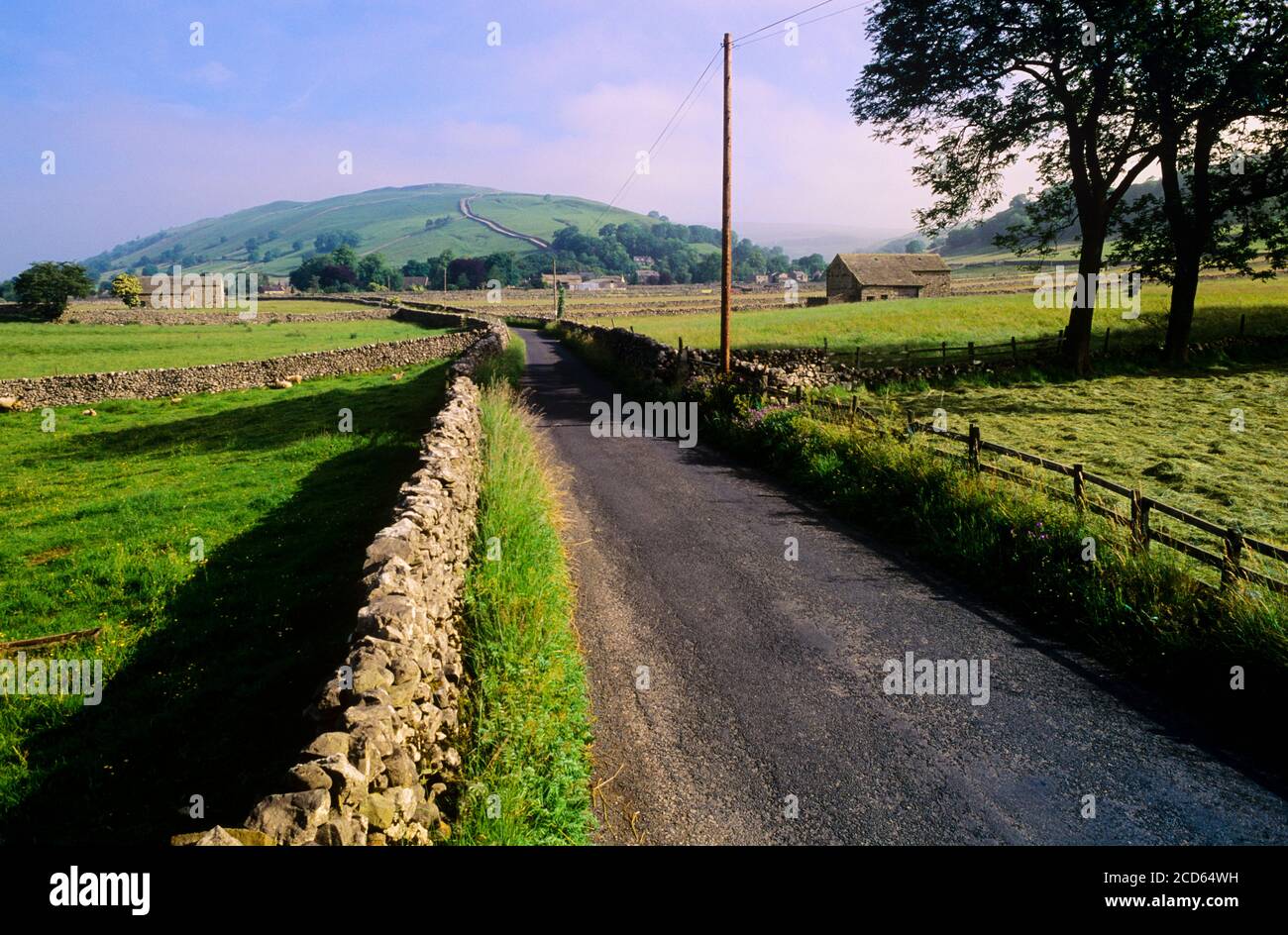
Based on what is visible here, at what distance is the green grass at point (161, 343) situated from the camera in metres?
35.9

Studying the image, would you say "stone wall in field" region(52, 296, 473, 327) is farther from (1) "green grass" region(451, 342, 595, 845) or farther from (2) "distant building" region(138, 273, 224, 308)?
(1) "green grass" region(451, 342, 595, 845)

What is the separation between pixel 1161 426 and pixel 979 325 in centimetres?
2699

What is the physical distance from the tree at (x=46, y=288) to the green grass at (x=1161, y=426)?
71390 mm

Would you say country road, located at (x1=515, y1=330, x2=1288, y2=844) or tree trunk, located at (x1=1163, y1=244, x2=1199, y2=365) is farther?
tree trunk, located at (x1=1163, y1=244, x2=1199, y2=365)

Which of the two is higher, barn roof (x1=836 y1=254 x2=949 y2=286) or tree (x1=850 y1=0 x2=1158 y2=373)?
barn roof (x1=836 y1=254 x2=949 y2=286)

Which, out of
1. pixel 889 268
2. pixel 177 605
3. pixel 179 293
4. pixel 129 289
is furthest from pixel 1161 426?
pixel 129 289

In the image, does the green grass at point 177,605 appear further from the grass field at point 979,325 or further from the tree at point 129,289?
the tree at point 129,289

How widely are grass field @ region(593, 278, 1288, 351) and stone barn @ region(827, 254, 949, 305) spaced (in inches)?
1062

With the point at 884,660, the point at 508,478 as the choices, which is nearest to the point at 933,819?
the point at 884,660

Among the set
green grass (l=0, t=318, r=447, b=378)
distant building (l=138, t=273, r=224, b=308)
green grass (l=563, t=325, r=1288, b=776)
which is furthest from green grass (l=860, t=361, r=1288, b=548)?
distant building (l=138, t=273, r=224, b=308)

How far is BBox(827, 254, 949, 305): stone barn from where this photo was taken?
81.0m

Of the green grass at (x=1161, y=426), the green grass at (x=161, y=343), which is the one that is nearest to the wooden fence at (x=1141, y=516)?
the green grass at (x=1161, y=426)

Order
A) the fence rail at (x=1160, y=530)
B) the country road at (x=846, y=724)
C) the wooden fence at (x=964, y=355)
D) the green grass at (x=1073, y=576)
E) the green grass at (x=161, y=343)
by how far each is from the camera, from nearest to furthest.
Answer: the country road at (x=846, y=724) < the green grass at (x=1073, y=576) < the fence rail at (x=1160, y=530) < the wooden fence at (x=964, y=355) < the green grass at (x=161, y=343)

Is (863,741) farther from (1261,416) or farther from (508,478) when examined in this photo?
(1261,416)
